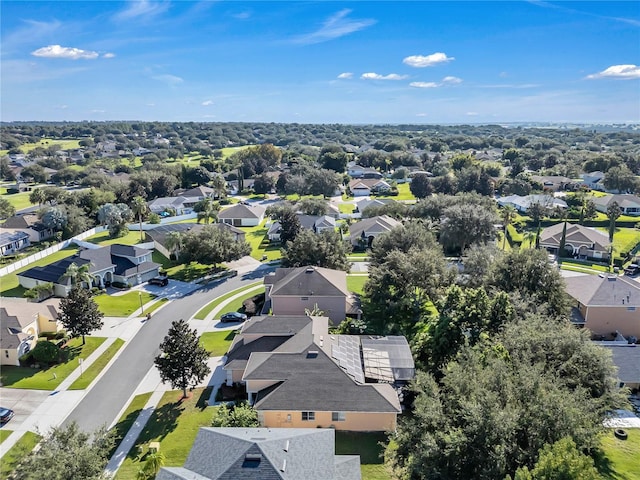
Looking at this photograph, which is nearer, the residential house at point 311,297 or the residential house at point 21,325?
the residential house at point 21,325

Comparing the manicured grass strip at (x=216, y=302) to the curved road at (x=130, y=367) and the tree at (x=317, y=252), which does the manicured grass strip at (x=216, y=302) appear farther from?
the tree at (x=317, y=252)

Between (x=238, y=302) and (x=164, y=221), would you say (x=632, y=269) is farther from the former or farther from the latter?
(x=164, y=221)

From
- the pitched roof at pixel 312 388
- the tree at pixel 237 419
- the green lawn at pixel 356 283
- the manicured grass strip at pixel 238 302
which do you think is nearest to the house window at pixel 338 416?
the pitched roof at pixel 312 388

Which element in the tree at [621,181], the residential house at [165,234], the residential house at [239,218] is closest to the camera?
the residential house at [165,234]

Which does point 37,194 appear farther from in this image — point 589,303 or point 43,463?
point 589,303

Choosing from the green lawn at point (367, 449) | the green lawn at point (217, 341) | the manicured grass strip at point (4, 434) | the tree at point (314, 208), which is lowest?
the manicured grass strip at point (4, 434)

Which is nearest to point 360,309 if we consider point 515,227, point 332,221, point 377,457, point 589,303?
point 377,457

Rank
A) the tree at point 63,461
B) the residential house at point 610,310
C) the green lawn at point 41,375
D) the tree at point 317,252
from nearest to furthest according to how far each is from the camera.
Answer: the tree at point 63,461, the green lawn at point 41,375, the residential house at point 610,310, the tree at point 317,252
